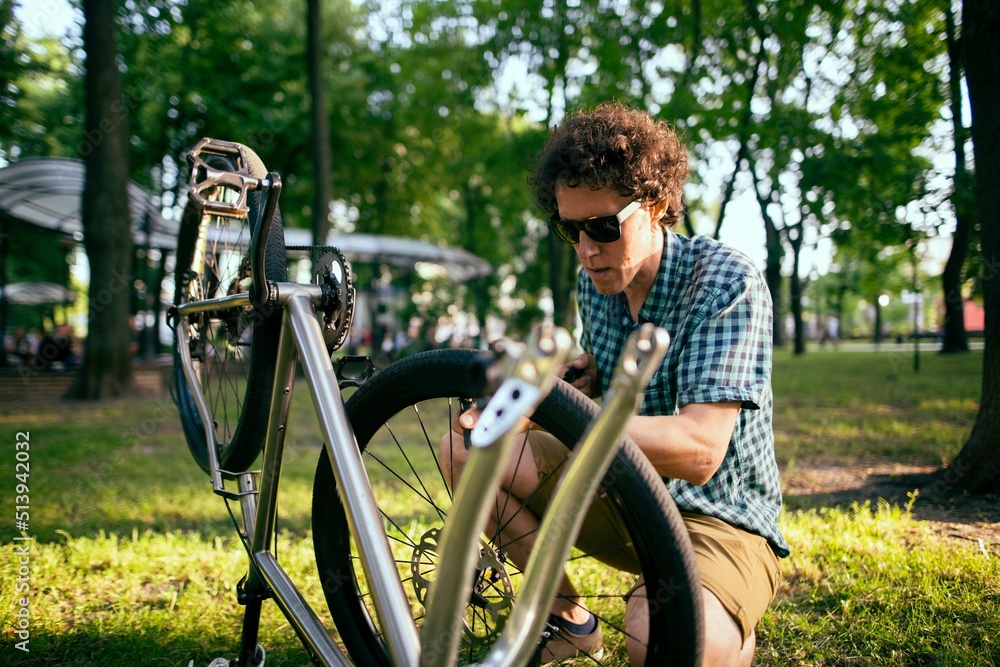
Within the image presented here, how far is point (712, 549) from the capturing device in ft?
5.23

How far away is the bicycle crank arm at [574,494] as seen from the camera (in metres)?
0.85

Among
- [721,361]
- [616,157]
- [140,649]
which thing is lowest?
[140,649]

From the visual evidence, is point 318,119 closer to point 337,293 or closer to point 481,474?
point 337,293

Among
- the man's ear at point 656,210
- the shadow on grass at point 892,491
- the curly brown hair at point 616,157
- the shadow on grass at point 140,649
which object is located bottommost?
the shadow on grass at point 140,649

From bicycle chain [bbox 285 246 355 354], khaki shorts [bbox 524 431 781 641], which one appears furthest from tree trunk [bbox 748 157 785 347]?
bicycle chain [bbox 285 246 355 354]

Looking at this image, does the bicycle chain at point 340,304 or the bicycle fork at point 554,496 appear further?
the bicycle chain at point 340,304

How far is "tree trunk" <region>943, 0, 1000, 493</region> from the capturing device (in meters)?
3.47

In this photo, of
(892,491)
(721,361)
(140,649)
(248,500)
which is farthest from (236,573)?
(892,491)

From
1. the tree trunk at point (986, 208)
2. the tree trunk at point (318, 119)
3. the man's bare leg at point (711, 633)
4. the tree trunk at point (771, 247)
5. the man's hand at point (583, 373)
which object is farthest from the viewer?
the tree trunk at point (771, 247)

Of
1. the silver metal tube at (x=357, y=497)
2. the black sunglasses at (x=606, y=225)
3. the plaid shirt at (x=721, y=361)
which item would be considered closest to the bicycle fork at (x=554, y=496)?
the silver metal tube at (x=357, y=497)

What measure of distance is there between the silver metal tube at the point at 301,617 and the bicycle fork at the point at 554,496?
0.50 metres

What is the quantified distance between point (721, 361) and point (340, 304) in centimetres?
94

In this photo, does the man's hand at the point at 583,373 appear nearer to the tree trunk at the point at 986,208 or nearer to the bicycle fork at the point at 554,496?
the bicycle fork at the point at 554,496

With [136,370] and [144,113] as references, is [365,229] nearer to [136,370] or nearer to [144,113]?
[144,113]
